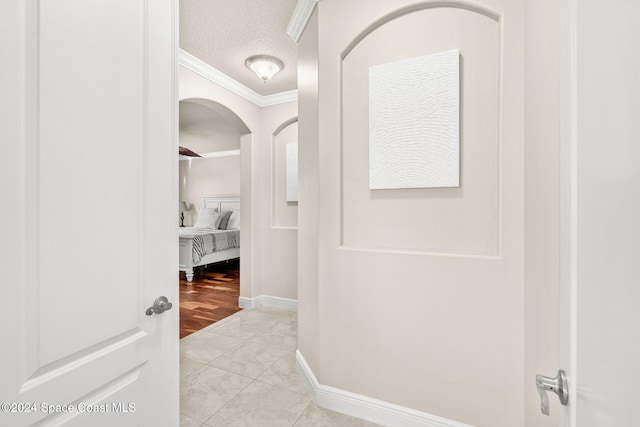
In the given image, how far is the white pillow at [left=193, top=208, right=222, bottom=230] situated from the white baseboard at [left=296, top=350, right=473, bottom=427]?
5564mm

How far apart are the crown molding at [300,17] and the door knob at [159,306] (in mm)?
1938

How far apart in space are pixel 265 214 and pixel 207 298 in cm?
150

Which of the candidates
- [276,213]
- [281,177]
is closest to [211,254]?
[276,213]

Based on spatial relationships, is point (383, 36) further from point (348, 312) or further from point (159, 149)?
point (348, 312)

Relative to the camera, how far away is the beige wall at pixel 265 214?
12.2 feet

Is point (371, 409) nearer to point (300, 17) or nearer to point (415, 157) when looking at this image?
point (415, 157)

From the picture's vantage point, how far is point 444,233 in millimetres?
1527

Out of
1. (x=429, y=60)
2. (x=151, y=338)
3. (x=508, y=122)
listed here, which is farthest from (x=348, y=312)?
(x=429, y=60)

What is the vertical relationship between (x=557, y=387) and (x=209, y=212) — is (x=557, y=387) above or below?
below

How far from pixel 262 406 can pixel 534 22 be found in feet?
7.95

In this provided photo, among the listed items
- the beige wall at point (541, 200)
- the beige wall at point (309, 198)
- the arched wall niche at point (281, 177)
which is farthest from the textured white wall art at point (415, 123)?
the arched wall niche at point (281, 177)

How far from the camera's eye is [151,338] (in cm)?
101

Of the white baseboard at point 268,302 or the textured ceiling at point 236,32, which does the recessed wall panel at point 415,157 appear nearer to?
the textured ceiling at point 236,32

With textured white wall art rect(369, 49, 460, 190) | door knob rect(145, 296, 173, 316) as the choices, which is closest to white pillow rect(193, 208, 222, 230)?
textured white wall art rect(369, 49, 460, 190)
